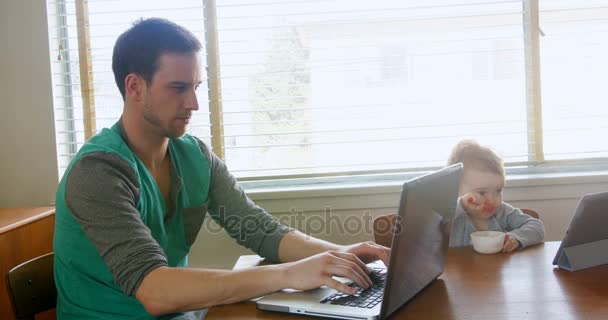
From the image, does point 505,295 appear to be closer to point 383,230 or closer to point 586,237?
point 586,237

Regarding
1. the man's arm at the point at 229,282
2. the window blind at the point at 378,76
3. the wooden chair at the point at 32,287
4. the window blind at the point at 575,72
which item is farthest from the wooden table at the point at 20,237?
the window blind at the point at 575,72

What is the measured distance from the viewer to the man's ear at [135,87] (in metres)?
1.59

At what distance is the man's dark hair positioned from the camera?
1.57m

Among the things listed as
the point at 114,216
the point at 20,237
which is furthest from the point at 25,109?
the point at 114,216

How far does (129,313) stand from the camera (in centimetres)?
150

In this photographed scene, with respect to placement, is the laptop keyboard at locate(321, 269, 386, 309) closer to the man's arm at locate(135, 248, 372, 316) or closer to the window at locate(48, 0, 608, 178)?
the man's arm at locate(135, 248, 372, 316)

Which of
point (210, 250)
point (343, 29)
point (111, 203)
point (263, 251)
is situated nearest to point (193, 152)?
point (263, 251)

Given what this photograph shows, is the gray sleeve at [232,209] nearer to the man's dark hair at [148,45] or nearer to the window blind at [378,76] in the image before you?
the man's dark hair at [148,45]

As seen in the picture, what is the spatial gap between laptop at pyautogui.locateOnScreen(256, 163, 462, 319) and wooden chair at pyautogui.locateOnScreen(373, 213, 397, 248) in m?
0.57

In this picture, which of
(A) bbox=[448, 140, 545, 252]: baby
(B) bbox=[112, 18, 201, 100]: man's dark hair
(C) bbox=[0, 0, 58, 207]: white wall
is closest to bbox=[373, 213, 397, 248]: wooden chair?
(A) bbox=[448, 140, 545, 252]: baby

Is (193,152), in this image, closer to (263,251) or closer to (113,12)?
(263,251)

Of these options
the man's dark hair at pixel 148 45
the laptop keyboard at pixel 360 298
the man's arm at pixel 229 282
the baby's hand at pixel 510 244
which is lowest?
the baby's hand at pixel 510 244

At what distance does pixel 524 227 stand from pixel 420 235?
2.46 feet

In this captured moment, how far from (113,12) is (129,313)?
159 cm
